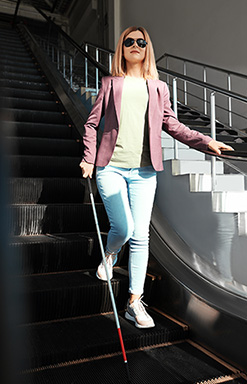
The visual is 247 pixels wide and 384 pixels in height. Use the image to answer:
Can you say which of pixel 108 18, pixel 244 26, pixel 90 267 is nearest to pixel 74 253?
pixel 90 267

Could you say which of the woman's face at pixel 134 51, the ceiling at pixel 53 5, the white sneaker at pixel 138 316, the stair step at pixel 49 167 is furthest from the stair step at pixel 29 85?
the ceiling at pixel 53 5

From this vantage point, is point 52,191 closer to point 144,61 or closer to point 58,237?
point 58,237

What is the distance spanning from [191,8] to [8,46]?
3.66m

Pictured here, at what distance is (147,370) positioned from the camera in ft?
5.23

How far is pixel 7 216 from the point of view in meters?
0.31

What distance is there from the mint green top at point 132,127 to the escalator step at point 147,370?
950mm

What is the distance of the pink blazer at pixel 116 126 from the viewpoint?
1.88 m

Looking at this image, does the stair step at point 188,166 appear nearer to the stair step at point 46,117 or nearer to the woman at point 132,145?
the woman at point 132,145

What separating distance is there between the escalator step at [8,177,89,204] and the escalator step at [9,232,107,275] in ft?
1.44

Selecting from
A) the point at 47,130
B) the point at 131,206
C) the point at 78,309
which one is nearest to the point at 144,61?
the point at 131,206

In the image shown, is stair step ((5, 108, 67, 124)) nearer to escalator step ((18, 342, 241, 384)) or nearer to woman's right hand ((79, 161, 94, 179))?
woman's right hand ((79, 161, 94, 179))

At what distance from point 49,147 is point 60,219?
1128 millimetres

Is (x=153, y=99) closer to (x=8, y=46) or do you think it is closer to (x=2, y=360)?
(x=2, y=360)

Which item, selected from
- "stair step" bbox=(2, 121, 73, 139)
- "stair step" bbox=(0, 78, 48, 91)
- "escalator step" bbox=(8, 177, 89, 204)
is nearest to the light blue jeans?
"escalator step" bbox=(8, 177, 89, 204)
